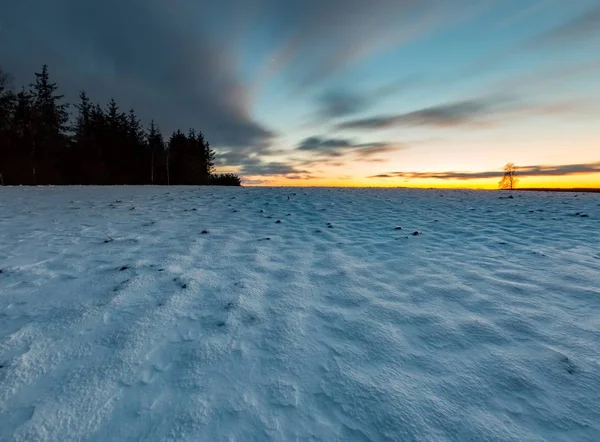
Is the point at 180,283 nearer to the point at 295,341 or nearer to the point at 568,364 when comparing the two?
the point at 295,341

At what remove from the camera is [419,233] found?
19.0 ft

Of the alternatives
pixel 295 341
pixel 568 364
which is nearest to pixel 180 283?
pixel 295 341

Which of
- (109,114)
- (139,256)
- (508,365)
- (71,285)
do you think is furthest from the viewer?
(109,114)

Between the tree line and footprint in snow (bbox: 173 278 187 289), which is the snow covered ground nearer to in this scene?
footprint in snow (bbox: 173 278 187 289)

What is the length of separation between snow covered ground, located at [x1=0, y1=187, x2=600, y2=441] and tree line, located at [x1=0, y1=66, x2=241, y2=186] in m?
30.2

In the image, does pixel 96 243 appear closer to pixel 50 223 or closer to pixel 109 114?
pixel 50 223

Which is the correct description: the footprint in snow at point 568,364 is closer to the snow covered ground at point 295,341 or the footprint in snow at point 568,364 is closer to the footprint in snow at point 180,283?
the snow covered ground at point 295,341

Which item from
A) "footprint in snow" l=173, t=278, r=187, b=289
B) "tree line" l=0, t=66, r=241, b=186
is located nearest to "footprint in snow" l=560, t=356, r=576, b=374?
"footprint in snow" l=173, t=278, r=187, b=289

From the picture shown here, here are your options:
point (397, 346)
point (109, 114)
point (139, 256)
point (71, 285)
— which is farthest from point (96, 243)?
point (109, 114)

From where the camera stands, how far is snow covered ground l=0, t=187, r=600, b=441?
5.27ft

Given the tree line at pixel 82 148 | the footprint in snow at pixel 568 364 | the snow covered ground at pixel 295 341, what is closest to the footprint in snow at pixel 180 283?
the snow covered ground at pixel 295 341

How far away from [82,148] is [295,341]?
3945 centimetres

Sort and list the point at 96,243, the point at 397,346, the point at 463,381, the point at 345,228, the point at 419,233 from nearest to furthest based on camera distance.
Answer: the point at 463,381 → the point at 397,346 → the point at 96,243 → the point at 419,233 → the point at 345,228

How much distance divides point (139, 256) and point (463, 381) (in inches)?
164
